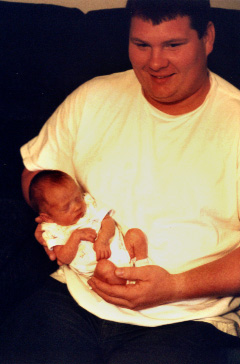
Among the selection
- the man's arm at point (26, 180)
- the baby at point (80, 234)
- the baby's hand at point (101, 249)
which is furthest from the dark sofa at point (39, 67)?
the baby's hand at point (101, 249)

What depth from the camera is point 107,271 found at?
110 centimetres

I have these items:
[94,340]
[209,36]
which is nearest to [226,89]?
[209,36]

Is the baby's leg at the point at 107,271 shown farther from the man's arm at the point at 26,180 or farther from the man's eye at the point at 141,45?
the man's eye at the point at 141,45

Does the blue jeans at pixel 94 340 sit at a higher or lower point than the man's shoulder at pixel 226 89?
lower

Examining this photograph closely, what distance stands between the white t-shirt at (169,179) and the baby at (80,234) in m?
0.04

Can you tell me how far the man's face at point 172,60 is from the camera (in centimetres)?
104

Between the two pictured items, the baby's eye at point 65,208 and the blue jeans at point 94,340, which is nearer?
the blue jeans at point 94,340

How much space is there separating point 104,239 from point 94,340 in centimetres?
26

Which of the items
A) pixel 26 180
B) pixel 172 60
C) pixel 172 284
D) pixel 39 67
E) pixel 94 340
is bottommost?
pixel 94 340

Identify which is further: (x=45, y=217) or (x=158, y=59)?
(x=45, y=217)

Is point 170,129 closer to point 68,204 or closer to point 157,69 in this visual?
point 157,69

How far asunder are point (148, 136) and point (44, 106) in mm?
471

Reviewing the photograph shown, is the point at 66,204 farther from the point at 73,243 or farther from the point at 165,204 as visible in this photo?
the point at 165,204

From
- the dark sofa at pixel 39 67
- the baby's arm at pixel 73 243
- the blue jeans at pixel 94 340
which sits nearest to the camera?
the blue jeans at pixel 94 340
